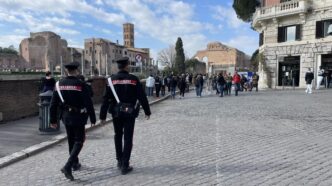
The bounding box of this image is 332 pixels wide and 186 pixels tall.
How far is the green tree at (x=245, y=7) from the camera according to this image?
3629 cm

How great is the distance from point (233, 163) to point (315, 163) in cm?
141

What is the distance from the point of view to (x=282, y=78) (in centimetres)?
3148

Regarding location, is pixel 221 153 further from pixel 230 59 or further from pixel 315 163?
pixel 230 59

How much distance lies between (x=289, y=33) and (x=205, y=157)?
28.4 m

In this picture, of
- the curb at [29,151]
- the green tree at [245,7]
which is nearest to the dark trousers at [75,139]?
the curb at [29,151]

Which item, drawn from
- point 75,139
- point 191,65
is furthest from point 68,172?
point 191,65

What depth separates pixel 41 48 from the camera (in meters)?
79.3

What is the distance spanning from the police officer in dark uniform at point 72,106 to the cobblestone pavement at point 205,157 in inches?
18.4

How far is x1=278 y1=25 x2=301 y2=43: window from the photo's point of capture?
29.9 meters

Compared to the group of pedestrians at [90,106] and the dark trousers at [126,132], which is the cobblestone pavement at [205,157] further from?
the group of pedestrians at [90,106]

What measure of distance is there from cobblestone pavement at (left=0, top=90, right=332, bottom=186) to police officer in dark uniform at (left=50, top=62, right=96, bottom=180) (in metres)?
0.47

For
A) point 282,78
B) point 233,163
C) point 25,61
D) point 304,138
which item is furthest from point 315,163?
point 25,61

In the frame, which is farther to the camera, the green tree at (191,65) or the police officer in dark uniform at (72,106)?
the green tree at (191,65)

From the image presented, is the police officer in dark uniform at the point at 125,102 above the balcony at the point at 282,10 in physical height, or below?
below
